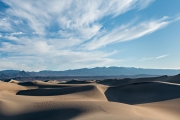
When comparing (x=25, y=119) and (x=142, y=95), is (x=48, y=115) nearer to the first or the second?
(x=25, y=119)

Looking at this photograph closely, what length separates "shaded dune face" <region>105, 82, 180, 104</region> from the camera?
61.2 feet

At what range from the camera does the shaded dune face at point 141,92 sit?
61.2 feet

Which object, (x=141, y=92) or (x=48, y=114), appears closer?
(x=48, y=114)

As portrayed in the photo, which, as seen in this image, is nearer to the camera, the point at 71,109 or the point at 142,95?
the point at 71,109

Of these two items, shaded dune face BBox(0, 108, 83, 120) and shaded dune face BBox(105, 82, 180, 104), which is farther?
shaded dune face BBox(105, 82, 180, 104)

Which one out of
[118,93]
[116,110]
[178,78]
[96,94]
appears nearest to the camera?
[116,110]

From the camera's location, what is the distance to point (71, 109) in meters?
10.5

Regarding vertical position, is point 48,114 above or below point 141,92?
below

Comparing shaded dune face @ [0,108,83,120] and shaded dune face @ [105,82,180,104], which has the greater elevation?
shaded dune face @ [105,82,180,104]

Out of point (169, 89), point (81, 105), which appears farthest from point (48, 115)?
point (169, 89)

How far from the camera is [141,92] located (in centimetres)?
2092

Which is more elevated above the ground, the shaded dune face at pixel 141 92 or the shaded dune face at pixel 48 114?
the shaded dune face at pixel 141 92

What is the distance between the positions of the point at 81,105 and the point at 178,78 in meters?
25.7

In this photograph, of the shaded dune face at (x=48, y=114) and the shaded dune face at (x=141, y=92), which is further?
the shaded dune face at (x=141, y=92)
